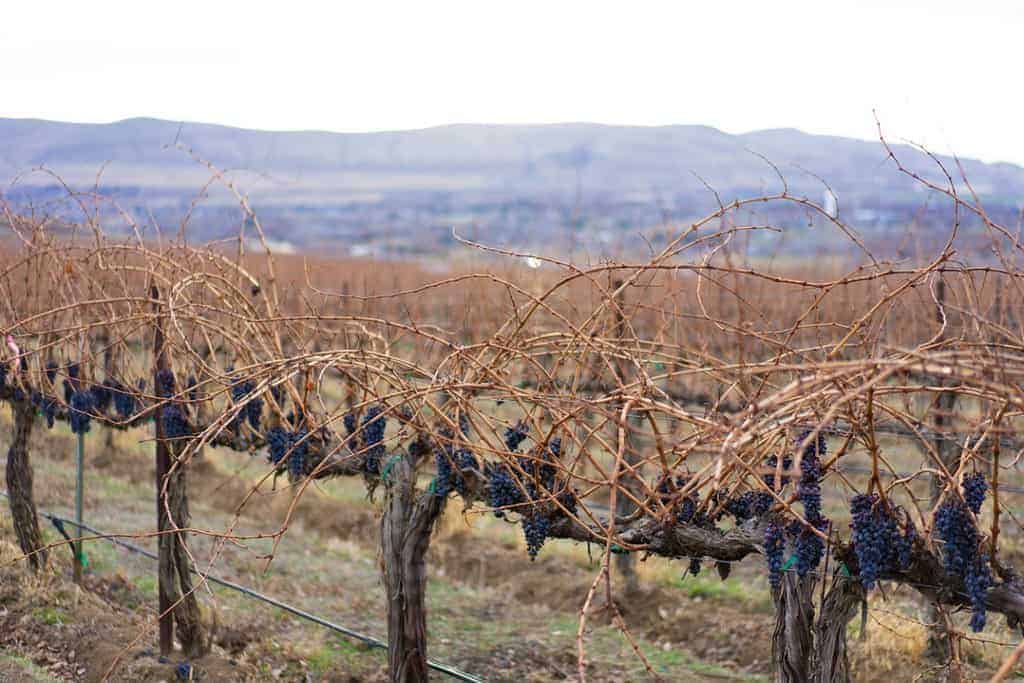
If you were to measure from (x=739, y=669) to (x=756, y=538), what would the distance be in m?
3.02

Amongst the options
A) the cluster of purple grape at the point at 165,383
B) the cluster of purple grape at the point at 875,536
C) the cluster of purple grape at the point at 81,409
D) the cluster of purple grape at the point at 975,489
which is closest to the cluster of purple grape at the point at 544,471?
the cluster of purple grape at the point at 875,536

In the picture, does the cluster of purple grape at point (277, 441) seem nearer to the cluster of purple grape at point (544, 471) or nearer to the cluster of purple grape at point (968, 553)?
Result: the cluster of purple grape at point (544, 471)

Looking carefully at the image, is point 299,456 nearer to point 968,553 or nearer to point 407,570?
point 407,570

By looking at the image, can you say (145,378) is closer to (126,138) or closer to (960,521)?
(960,521)

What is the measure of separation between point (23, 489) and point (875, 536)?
5.23 m

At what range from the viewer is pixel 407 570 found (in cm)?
436

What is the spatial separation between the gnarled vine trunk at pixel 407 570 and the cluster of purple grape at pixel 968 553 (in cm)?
205

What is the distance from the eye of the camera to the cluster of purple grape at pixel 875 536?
2863mm

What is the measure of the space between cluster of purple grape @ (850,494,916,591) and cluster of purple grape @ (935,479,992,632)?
100 millimetres

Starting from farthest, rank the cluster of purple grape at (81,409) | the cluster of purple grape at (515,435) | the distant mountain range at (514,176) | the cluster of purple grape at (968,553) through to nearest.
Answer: the distant mountain range at (514,176) < the cluster of purple grape at (81,409) < the cluster of purple grape at (515,435) < the cluster of purple grape at (968,553)

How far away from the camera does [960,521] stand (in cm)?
285

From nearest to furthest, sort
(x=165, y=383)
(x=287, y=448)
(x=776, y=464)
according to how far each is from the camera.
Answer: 1. (x=776, y=464)
2. (x=287, y=448)
3. (x=165, y=383)

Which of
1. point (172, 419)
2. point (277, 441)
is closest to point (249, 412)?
point (172, 419)

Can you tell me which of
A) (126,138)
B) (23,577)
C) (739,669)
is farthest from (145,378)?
(126,138)
